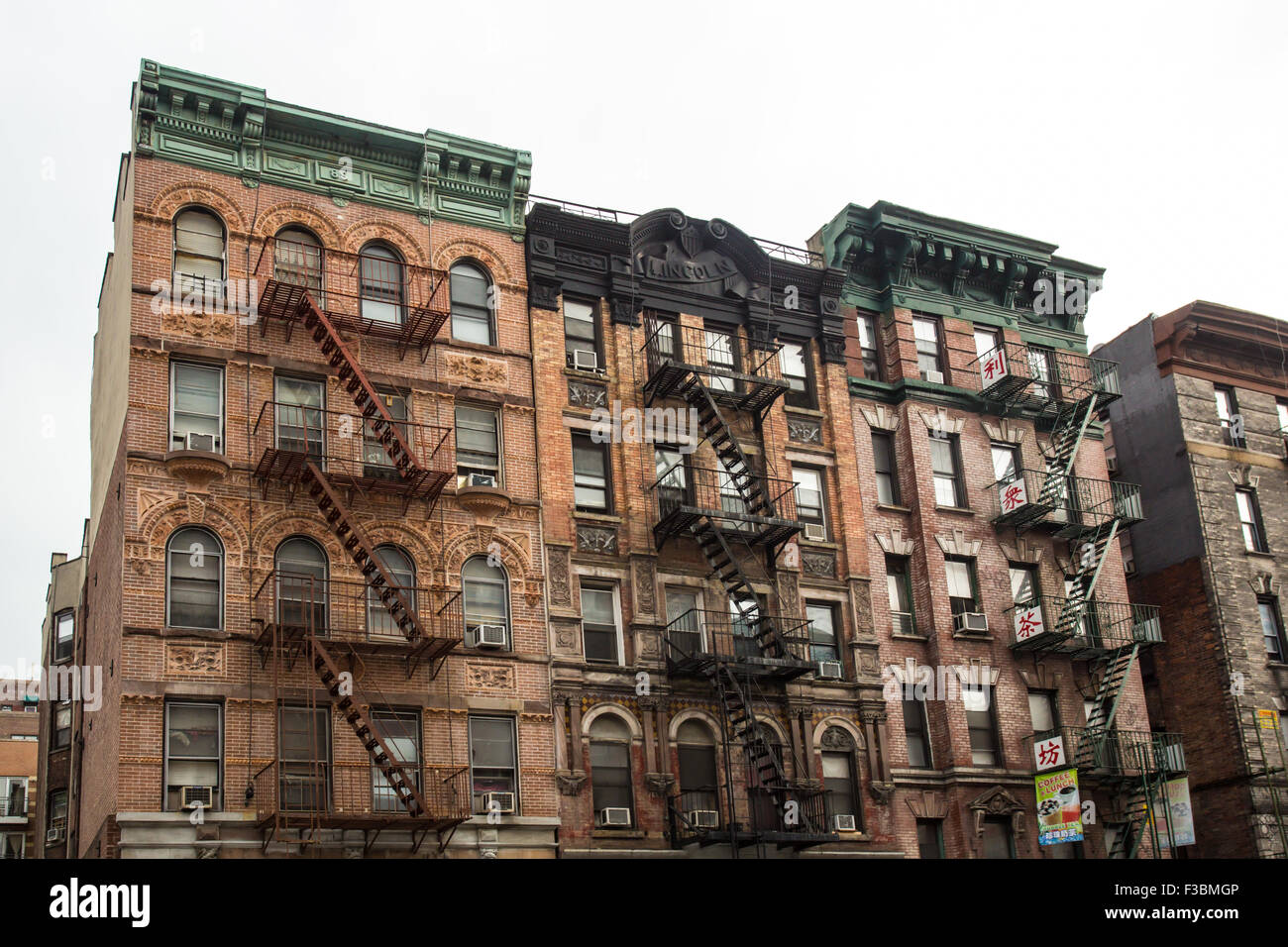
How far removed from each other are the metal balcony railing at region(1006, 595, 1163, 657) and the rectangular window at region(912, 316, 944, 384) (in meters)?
6.44

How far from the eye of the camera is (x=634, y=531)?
111 ft

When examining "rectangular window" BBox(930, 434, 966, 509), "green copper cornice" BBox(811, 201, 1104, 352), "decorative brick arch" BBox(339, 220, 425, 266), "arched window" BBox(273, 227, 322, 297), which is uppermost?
"green copper cornice" BBox(811, 201, 1104, 352)

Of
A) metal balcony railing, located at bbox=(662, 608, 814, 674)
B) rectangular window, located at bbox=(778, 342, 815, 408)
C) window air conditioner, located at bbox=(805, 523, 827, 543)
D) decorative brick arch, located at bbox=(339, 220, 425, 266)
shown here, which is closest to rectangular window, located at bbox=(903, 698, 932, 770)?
metal balcony railing, located at bbox=(662, 608, 814, 674)

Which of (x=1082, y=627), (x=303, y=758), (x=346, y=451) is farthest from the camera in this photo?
(x=1082, y=627)

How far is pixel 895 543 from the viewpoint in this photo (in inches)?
1470

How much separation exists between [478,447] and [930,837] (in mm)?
13681

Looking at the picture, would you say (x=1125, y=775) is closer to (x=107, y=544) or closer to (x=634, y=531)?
(x=634, y=531)

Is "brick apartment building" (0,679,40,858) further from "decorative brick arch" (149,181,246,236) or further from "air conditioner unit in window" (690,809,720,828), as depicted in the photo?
"air conditioner unit in window" (690,809,720,828)

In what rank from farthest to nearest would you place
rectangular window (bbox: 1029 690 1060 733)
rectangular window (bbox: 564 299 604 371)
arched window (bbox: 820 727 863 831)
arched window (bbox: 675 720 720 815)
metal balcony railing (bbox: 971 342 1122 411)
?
metal balcony railing (bbox: 971 342 1122 411) < rectangular window (bbox: 1029 690 1060 733) < rectangular window (bbox: 564 299 604 371) < arched window (bbox: 820 727 863 831) < arched window (bbox: 675 720 720 815)

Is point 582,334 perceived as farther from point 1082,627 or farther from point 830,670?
point 1082,627

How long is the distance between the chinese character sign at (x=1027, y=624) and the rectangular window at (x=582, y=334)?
479 inches

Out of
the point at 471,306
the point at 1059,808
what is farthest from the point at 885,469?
the point at 471,306

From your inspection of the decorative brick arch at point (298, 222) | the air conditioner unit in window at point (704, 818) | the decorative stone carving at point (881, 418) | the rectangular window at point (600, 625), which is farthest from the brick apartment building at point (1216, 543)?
the decorative brick arch at point (298, 222)

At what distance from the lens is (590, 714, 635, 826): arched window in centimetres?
3120
